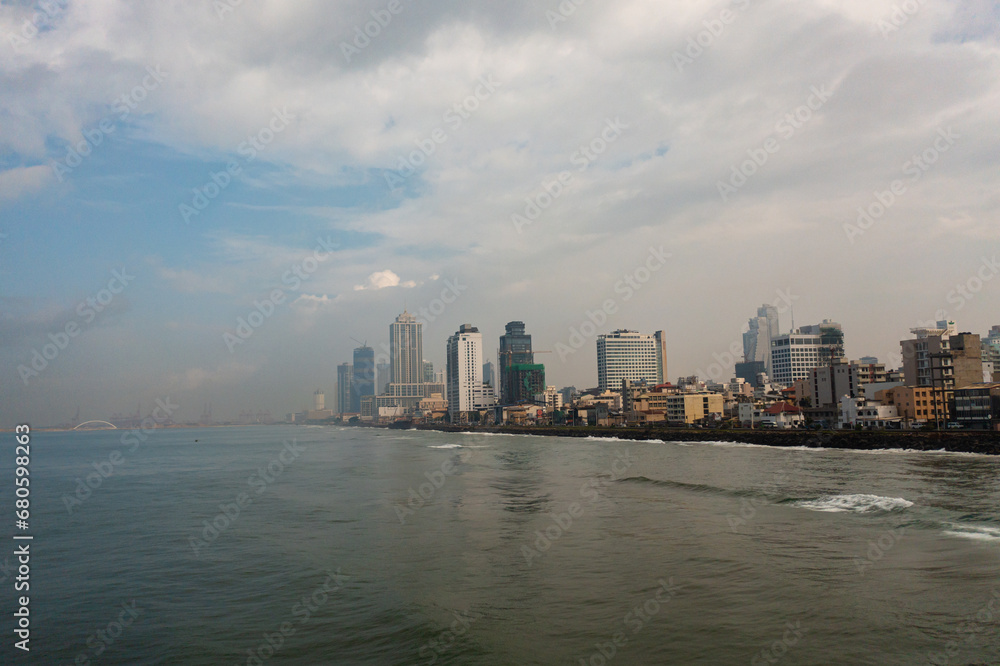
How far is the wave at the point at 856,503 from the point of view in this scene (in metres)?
22.2

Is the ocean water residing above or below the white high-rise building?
below

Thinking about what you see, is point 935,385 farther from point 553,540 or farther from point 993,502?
point 553,540

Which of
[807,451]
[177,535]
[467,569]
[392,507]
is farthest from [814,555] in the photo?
[807,451]

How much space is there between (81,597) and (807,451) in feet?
192

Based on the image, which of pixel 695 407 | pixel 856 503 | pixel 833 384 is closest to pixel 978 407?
pixel 833 384

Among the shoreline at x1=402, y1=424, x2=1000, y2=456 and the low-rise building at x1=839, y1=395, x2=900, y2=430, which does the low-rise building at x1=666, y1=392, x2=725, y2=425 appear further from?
the low-rise building at x1=839, y1=395, x2=900, y2=430

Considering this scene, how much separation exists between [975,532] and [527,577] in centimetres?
1414

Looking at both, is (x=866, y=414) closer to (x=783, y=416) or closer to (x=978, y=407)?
(x=978, y=407)

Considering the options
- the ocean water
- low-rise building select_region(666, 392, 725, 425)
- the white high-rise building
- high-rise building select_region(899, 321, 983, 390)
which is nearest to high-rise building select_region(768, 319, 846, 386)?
the white high-rise building

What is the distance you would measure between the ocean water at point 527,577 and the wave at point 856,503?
7.9 inches

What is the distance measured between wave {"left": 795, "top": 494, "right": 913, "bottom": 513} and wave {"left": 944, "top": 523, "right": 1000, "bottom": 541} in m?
3.44

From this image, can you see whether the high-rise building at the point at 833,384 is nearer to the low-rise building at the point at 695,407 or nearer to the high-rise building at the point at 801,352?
the low-rise building at the point at 695,407

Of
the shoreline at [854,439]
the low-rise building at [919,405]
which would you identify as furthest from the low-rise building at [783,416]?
the low-rise building at [919,405]

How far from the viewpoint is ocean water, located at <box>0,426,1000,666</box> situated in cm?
1029
